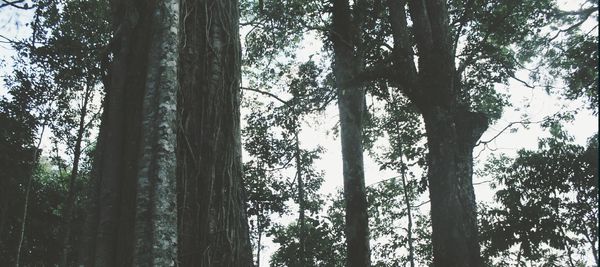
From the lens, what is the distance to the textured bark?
247 inches

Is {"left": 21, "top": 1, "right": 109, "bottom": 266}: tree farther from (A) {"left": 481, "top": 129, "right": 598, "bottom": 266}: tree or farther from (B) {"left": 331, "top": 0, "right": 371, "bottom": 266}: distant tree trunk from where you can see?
(A) {"left": 481, "top": 129, "right": 598, "bottom": 266}: tree

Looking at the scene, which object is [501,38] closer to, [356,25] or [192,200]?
[356,25]

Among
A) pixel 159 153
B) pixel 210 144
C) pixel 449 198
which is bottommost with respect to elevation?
pixel 159 153

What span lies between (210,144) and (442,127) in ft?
14.7

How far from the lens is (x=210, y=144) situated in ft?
11.7

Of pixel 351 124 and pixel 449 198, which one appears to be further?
pixel 351 124

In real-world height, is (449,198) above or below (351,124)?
below

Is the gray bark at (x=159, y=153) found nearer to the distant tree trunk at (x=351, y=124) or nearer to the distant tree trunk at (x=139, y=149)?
the distant tree trunk at (x=139, y=149)

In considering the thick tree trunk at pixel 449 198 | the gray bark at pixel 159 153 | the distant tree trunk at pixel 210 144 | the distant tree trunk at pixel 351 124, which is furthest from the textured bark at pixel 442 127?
the gray bark at pixel 159 153

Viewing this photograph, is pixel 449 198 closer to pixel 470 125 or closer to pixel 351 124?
pixel 470 125

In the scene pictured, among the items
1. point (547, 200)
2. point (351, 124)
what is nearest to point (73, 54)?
point (351, 124)

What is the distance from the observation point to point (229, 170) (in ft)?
11.7

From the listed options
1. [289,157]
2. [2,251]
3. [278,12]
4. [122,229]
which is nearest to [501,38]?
[278,12]

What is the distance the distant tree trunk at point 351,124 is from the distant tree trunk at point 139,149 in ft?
17.6
